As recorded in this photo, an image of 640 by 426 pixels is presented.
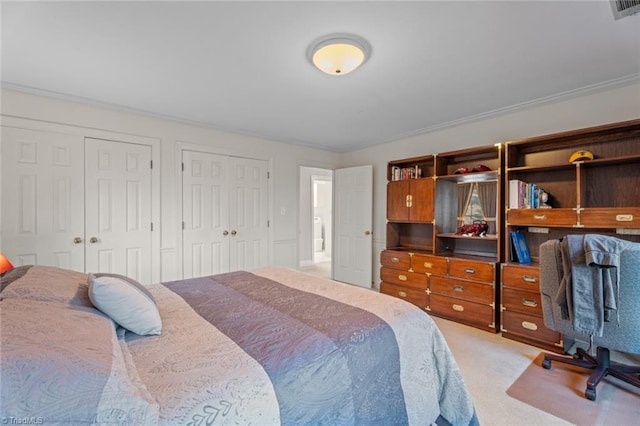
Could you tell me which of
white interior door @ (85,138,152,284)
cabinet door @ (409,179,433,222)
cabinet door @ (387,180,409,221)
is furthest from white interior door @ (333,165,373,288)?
white interior door @ (85,138,152,284)

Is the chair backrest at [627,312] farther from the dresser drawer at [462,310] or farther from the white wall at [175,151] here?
the white wall at [175,151]

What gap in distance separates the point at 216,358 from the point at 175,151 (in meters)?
3.18

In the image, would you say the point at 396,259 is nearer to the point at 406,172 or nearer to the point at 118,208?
the point at 406,172

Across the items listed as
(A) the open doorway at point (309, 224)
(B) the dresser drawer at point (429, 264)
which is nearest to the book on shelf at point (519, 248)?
(B) the dresser drawer at point (429, 264)

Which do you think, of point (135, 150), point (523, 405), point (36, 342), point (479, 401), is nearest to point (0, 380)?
point (36, 342)

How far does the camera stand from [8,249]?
2629mm

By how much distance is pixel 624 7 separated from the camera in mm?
1603

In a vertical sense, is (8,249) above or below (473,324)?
above

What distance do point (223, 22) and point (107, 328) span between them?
69.1 inches

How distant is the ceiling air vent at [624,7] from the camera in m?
1.57

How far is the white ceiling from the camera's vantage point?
5.47 ft

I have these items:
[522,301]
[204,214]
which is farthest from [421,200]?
[204,214]

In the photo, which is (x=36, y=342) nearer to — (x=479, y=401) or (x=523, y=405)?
(x=479, y=401)

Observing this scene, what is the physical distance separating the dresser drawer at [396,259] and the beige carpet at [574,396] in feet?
5.17
